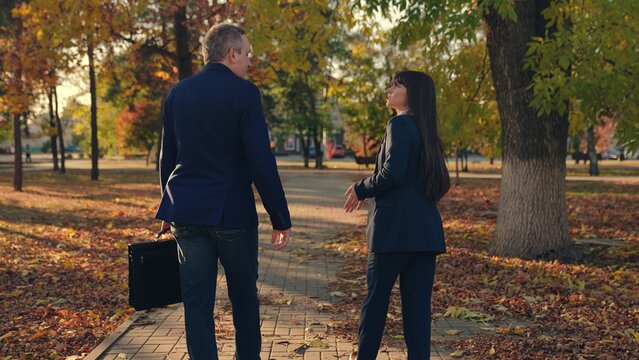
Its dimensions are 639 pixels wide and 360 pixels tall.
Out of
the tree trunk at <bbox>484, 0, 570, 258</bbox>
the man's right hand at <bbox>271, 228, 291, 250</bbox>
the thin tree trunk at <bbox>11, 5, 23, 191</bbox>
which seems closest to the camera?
the man's right hand at <bbox>271, 228, 291, 250</bbox>

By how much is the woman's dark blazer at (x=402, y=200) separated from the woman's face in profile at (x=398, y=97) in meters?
0.11

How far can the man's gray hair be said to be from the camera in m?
Answer: 3.59

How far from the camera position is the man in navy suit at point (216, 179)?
3.51 meters

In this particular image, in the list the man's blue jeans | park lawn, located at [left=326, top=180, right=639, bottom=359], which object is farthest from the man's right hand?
park lawn, located at [left=326, top=180, right=639, bottom=359]

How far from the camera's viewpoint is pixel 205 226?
3572 millimetres

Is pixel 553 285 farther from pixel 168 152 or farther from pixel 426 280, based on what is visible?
pixel 168 152

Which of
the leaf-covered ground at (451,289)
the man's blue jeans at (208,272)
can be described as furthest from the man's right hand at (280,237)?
the leaf-covered ground at (451,289)

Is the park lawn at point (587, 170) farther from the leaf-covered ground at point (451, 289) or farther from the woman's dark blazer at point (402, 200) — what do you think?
the woman's dark blazer at point (402, 200)

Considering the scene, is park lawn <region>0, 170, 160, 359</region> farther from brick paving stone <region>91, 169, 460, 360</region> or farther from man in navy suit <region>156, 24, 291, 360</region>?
man in navy suit <region>156, 24, 291, 360</region>

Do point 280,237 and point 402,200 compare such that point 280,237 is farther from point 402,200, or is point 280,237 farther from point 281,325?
point 281,325

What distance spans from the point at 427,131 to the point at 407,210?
0.50 m

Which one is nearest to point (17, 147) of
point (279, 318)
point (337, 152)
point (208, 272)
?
point (279, 318)

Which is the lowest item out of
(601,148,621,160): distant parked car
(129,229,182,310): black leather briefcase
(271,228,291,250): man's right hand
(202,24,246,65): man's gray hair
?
(601,148,621,160): distant parked car

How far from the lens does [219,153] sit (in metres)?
3.54
